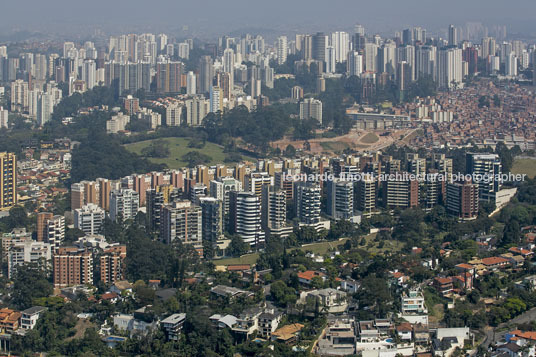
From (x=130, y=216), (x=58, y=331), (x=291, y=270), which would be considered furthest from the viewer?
(x=130, y=216)

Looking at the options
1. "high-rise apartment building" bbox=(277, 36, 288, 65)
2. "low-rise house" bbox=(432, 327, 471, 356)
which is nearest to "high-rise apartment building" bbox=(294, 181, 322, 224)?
"low-rise house" bbox=(432, 327, 471, 356)

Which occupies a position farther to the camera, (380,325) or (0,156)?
(0,156)

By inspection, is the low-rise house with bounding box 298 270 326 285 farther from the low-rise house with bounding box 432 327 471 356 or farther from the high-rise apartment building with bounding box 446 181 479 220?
the high-rise apartment building with bounding box 446 181 479 220

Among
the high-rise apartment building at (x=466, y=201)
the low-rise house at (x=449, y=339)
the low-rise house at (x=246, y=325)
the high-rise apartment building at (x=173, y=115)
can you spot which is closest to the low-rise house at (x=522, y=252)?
the high-rise apartment building at (x=466, y=201)

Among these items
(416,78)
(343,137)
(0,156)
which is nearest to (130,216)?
(0,156)

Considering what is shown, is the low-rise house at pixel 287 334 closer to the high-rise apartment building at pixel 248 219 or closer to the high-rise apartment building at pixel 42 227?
the high-rise apartment building at pixel 248 219

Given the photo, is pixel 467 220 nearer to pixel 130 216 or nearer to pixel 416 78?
pixel 130 216
